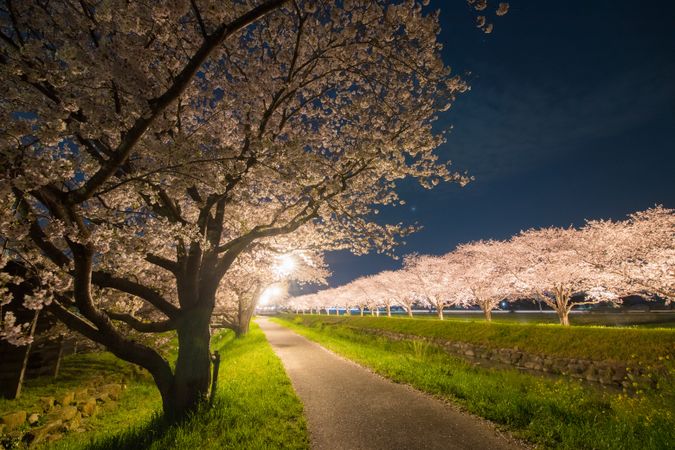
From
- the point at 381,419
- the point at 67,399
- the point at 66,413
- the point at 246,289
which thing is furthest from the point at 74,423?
the point at 246,289

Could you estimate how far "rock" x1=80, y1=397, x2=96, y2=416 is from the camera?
11.5 metres

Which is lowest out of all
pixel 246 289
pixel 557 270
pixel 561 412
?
pixel 561 412

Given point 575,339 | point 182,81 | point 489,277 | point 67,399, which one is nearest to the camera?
point 182,81

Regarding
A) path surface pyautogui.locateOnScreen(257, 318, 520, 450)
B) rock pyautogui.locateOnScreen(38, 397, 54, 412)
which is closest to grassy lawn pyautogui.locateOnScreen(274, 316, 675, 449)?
path surface pyautogui.locateOnScreen(257, 318, 520, 450)

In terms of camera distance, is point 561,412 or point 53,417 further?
point 53,417

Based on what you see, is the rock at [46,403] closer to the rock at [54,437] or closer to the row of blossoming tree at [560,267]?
the rock at [54,437]

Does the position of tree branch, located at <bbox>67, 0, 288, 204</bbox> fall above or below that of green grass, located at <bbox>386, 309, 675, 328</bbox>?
above

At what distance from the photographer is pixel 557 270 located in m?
29.7

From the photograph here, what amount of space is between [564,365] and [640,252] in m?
12.0

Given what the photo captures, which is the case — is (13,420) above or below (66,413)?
above

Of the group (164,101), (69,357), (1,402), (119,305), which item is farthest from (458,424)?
(69,357)

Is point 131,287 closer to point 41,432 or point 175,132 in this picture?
point 175,132

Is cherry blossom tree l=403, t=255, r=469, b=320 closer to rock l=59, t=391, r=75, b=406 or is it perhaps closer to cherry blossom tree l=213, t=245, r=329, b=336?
cherry blossom tree l=213, t=245, r=329, b=336

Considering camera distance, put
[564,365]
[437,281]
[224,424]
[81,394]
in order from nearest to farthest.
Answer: [224,424]
[81,394]
[564,365]
[437,281]
